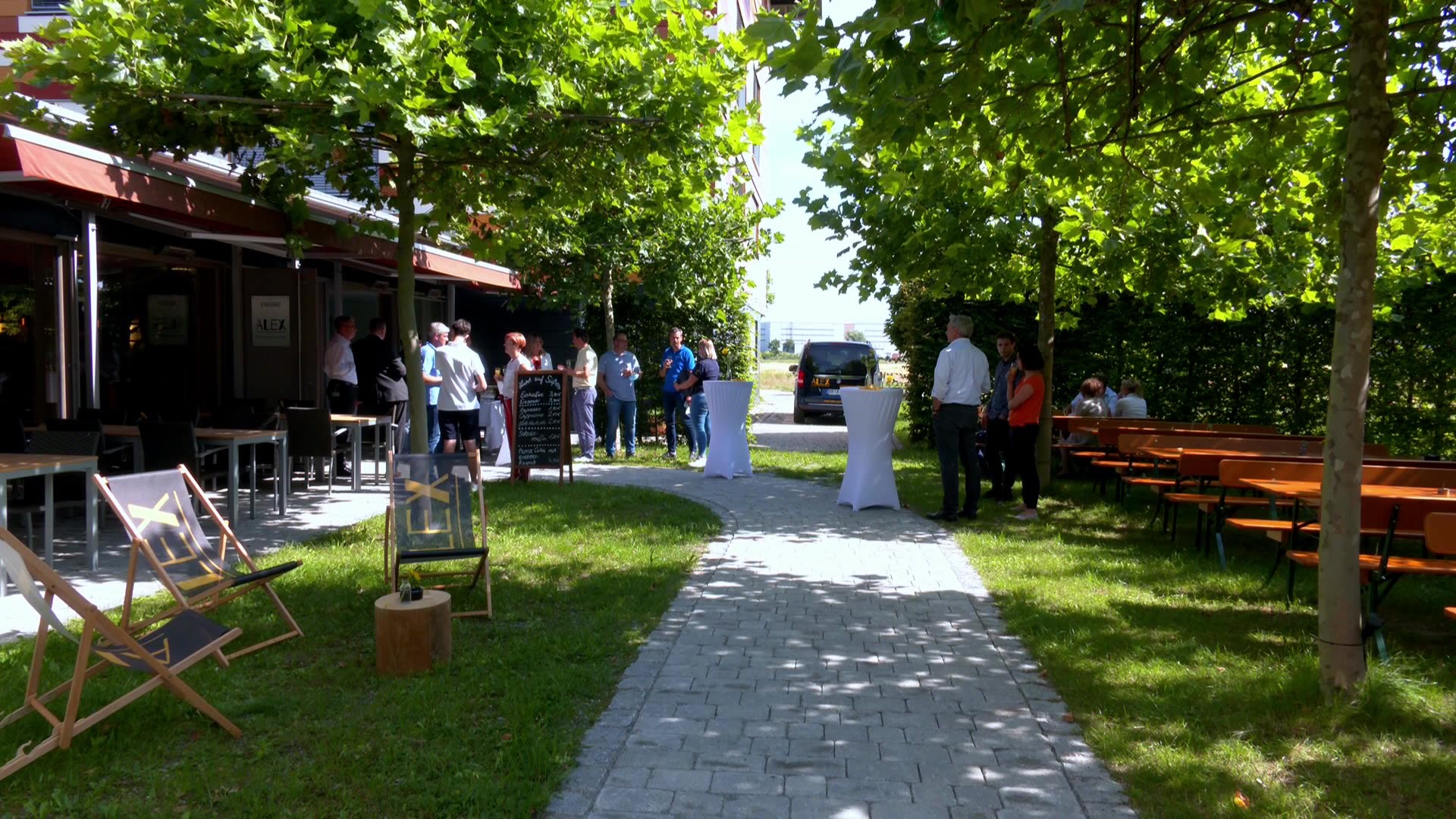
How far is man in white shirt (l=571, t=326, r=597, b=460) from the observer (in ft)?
41.3

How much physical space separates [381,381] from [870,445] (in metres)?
5.78

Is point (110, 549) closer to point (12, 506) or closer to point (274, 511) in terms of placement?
point (12, 506)

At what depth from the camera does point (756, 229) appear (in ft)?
55.9

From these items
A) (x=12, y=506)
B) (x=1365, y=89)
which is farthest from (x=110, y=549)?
(x=1365, y=89)

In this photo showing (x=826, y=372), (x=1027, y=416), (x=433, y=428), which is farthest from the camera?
(x=826, y=372)

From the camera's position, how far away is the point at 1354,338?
405 centimetres

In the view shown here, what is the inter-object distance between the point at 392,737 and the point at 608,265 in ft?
36.7

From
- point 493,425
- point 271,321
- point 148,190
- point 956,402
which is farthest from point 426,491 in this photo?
point 493,425

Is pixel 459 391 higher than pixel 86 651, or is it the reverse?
pixel 459 391

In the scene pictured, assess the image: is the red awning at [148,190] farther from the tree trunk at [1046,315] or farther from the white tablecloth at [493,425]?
the tree trunk at [1046,315]

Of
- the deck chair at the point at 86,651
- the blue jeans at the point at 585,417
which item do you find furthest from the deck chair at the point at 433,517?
the blue jeans at the point at 585,417

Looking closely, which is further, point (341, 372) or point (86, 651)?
point (341, 372)

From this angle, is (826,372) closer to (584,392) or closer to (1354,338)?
(584,392)

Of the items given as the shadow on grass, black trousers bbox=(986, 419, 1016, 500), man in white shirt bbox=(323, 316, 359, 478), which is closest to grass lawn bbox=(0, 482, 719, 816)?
the shadow on grass
